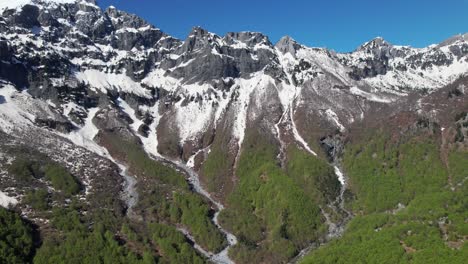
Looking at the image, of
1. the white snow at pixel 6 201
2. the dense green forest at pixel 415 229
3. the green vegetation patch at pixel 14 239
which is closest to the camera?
the dense green forest at pixel 415 229

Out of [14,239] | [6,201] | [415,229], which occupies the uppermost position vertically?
[6,201]

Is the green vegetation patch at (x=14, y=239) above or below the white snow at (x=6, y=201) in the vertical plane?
below

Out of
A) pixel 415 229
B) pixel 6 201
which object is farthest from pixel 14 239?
pixel 415 229

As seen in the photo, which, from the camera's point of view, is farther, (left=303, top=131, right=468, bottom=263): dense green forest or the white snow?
the white snow

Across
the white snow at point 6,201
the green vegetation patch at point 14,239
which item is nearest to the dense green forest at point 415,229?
the green vegetation patch at point 14,239

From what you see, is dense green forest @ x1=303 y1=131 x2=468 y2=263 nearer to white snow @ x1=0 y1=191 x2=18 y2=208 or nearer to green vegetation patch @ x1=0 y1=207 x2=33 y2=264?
green vegetation patch @ x1=0 y1=207 x2=33 y2=264

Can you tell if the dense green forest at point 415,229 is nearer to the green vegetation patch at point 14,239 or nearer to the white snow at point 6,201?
the green vegetation patch at point 14,239

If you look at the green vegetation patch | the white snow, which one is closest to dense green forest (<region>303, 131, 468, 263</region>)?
the green vegetation patch

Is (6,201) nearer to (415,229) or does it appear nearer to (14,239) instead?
(14,239)
